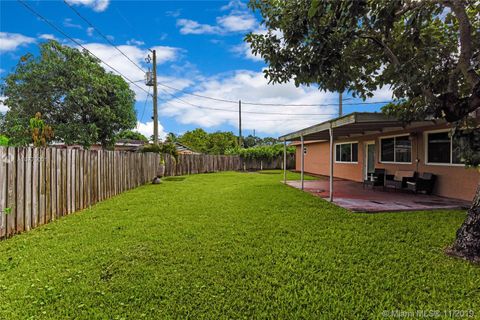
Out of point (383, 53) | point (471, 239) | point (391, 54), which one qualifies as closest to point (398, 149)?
point (383, 53)

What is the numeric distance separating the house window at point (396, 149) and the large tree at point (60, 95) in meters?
16.9

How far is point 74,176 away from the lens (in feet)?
21.0

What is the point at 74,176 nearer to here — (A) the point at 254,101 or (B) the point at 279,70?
(B) the point at 279,70

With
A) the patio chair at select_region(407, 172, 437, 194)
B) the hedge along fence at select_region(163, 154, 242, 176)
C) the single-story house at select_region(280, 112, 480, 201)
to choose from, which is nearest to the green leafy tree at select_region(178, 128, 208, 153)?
the hedge along fence at select_region(163, 154, 242, 176)

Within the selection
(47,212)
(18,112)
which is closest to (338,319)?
(47,212)

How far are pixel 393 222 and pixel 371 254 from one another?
2041 mm

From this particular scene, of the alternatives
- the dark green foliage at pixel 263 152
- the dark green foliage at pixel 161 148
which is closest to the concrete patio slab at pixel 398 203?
the dark green foliage at pixel 161 148

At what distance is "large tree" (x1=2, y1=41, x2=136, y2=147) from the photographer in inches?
688

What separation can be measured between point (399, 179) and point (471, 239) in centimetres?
628

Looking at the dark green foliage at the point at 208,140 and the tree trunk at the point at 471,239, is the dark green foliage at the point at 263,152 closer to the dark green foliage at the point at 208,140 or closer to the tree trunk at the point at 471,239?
the dark green foliage at the point at 208,140

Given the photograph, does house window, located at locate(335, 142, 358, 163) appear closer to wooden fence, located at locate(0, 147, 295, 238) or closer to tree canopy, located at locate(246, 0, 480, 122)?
tree canopy, located at locate(246, 0, 480, 122)

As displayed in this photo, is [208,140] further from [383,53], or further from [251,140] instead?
[383,53]

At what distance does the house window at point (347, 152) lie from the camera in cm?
1402

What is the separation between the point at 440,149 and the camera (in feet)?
27.2
